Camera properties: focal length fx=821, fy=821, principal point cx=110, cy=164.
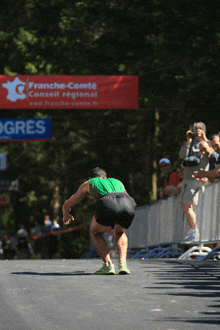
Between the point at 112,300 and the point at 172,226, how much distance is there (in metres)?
8.86

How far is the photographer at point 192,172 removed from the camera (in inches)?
501

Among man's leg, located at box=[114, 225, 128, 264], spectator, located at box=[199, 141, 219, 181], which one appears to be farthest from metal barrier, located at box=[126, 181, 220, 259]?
man's leg, located at box=[114, 225, 128, 264]

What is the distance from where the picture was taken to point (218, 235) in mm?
11781

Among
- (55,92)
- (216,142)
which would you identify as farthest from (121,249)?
(55,92)

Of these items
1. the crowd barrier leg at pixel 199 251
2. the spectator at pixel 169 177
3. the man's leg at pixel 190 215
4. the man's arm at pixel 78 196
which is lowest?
the crowd barrier leg at pixel 199 251

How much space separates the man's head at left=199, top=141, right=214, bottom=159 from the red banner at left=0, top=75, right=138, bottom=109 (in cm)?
1828

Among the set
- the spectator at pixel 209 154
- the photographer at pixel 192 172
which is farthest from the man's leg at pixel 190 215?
the spectator at pixel 209 154

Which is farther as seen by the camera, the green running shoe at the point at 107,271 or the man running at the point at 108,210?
the green running shoe at the point at 107,271

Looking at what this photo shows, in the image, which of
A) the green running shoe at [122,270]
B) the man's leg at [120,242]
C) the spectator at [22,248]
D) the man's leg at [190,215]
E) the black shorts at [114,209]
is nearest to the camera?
the black shorts at [114,209]

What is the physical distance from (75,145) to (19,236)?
9.85 metres

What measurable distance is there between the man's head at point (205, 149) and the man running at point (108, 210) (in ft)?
11.5

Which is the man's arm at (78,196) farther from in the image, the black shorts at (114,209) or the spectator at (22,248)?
the spectator at (22,248)

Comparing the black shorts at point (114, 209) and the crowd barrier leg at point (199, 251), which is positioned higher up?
the black shorts at point (114, 209)

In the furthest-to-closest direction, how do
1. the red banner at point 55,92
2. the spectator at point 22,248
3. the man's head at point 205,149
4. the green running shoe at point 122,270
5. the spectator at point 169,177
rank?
the red banner at point 55,92 → the spectator at point 22,248 → the spectator at point 169,177 → the man's head at point 205,149 → the green running shoe at point 122,270
